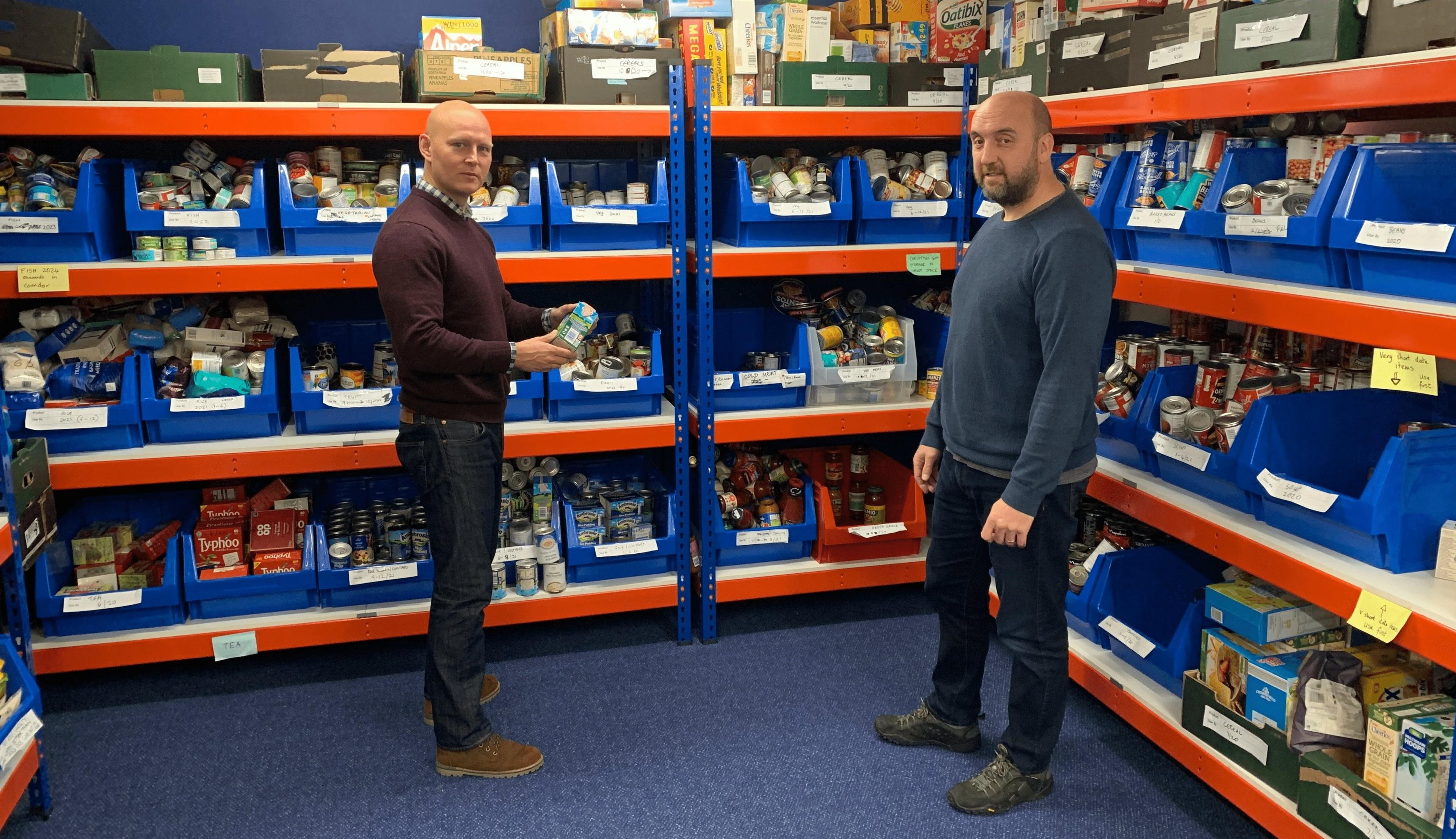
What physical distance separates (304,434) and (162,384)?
1.49 feet

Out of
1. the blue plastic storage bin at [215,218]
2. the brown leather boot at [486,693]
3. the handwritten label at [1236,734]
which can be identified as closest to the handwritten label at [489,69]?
the blue plastic storage bin at [215,218]

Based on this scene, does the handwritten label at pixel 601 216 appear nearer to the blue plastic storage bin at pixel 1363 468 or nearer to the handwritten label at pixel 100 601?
the handwritten label at pixel 100 601

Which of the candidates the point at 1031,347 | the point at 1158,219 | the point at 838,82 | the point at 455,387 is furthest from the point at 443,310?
the point at 1158,219

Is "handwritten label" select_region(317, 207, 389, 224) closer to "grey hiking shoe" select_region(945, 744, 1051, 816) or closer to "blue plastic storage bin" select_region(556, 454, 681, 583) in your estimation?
"blue plastic storage bin" select_region(556, 454, 681, 583)

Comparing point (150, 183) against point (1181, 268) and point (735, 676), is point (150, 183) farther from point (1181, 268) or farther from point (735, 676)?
point (1181, 268)

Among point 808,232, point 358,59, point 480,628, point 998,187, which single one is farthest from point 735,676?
point 358,59

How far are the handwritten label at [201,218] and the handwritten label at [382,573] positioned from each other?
1170 millimetres

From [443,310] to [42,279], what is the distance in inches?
53.1

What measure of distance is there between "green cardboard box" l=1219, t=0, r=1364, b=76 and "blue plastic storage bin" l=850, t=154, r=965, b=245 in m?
1.33

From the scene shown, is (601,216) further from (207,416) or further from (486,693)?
(486,693)

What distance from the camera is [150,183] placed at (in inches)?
133

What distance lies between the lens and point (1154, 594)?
325 centimetres

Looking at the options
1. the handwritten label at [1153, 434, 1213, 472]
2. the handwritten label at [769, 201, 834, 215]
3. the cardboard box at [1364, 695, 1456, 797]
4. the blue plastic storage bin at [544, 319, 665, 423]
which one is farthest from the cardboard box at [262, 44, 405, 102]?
the cardboard box at [1364, 695, 1456, 797]

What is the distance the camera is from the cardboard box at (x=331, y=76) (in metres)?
3.26
